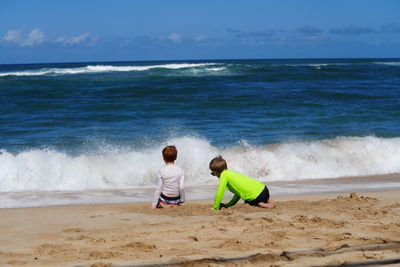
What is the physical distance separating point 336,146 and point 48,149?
6.28 meters

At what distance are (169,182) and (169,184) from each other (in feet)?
0.09

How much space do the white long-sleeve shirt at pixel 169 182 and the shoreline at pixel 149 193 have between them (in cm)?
137

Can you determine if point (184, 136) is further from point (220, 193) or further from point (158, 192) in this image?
point (220, 193)

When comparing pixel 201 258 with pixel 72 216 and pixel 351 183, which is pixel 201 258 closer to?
pixel 72 216

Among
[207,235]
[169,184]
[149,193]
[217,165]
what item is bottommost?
[149,193]

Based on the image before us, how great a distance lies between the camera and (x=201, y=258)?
4.14m

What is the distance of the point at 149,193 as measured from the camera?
8.87 meters

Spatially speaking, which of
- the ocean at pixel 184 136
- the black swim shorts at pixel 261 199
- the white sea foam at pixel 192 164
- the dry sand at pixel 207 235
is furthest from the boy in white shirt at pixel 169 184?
the white sea foam at pixel 192 164

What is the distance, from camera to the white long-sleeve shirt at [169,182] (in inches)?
265

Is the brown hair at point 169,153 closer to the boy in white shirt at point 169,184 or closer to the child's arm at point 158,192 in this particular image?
the boy in white shirt at point 169,184

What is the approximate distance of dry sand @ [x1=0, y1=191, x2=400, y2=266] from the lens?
421 centimetres

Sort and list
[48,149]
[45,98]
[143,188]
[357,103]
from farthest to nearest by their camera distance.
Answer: [45,98] → [357,103] → [48,149] → [143,188]

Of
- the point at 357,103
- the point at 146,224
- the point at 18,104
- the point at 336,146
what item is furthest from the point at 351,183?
the point at 18,104

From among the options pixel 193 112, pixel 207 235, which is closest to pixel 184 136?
pixel 193 112
